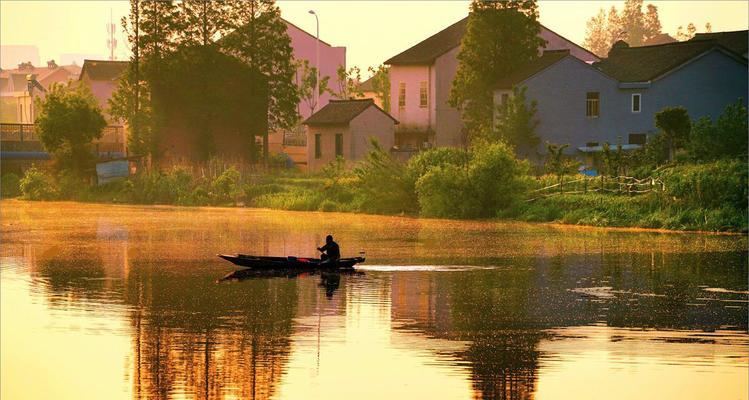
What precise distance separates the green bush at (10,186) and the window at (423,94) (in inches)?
1054

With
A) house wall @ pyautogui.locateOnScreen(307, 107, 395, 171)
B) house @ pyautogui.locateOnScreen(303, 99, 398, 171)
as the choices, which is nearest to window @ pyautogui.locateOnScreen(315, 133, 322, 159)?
house @ pyautogui.locateOnScreen(303, 99, 398, 171)

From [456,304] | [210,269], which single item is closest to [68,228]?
[210,269]

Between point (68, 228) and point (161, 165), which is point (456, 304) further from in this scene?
point (161, 165)

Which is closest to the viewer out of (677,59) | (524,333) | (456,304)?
(524,333)

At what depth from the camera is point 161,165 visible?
281 ft

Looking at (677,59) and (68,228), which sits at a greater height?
(677,59)

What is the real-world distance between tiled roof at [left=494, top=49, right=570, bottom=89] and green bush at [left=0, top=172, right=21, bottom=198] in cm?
3000

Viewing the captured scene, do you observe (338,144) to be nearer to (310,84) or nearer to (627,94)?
(627,94)

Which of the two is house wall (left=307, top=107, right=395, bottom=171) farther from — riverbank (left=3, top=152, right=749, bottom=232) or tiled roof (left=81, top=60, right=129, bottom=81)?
tiled roof (left=81, top=60, right=129, bottom=81)

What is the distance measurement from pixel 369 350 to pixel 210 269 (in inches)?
547

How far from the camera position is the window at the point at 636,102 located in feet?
270

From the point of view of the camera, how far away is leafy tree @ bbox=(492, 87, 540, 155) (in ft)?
260

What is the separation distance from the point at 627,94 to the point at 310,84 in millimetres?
37828

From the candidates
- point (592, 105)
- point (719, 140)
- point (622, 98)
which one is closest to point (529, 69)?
point (592, 105)
